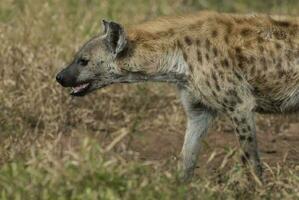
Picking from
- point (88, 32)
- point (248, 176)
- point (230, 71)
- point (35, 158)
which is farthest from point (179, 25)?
point (88, 32)

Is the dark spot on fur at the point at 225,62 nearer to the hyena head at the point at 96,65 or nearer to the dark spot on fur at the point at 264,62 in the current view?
the dark spot on fur at the point at 264,62

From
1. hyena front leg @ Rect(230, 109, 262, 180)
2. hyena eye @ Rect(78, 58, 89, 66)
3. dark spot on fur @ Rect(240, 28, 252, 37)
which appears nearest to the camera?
hyena front leg @ Rect(230, 109, 262, 180)

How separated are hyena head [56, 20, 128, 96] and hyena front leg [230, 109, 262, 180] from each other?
727 mm

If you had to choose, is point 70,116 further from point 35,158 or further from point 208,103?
point 35,158

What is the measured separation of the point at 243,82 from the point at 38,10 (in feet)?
9.74

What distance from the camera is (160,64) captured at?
19.7 ft

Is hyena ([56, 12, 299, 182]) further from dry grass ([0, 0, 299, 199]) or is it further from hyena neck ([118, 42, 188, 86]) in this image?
dry grass ([0, 0, 299, 199])

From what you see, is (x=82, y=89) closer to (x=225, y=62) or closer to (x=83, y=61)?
(x=83, y=61)

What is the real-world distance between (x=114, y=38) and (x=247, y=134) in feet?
2.97

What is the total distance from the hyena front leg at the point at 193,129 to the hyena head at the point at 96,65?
431 millimetres

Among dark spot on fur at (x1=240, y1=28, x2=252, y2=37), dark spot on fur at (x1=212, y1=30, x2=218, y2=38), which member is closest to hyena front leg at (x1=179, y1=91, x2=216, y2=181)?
dark spot on fur at (x1=212, y1=30, x2=218, y2=38)

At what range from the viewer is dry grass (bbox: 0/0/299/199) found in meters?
4.71

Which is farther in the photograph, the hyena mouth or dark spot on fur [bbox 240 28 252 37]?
the hyena mouth

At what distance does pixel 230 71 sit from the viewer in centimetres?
589
